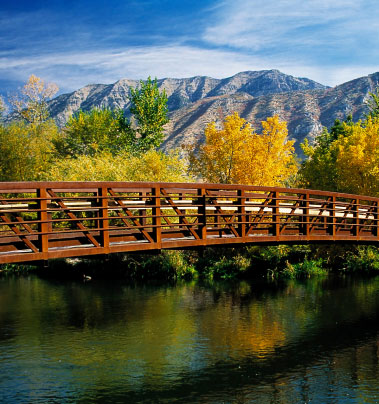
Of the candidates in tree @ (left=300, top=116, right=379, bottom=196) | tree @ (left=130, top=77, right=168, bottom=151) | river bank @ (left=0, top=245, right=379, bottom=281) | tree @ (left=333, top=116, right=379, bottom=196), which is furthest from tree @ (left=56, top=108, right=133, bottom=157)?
river bank @ (left=0, top=245, right=379, bottom=281)

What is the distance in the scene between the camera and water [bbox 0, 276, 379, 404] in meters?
15.1

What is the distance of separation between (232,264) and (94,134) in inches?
1871

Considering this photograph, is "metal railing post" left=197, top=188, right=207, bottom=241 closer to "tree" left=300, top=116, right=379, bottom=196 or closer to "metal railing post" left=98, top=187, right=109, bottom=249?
"metal railing post" left=98, top=187, right=109, bottom=249

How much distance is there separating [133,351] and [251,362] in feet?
13.3

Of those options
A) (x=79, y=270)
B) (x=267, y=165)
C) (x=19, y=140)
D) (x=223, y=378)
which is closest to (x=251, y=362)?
(x=223, y=378)

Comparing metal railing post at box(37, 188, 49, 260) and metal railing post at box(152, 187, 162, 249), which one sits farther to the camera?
metal railing post at box(152, 187, 162, 249)

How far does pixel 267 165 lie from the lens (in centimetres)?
4175

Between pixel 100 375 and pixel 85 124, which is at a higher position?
pixel 85 124

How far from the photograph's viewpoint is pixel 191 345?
19.4 metres

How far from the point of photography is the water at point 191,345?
15148 millimetres

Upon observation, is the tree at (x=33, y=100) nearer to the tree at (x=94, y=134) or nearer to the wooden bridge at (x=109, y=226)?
the tree at (x=94, y=134)

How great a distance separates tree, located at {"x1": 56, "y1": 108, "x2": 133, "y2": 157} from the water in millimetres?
46456

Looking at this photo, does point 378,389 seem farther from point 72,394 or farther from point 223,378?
point 72,394

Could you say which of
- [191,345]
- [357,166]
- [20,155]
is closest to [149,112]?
[20,155]
